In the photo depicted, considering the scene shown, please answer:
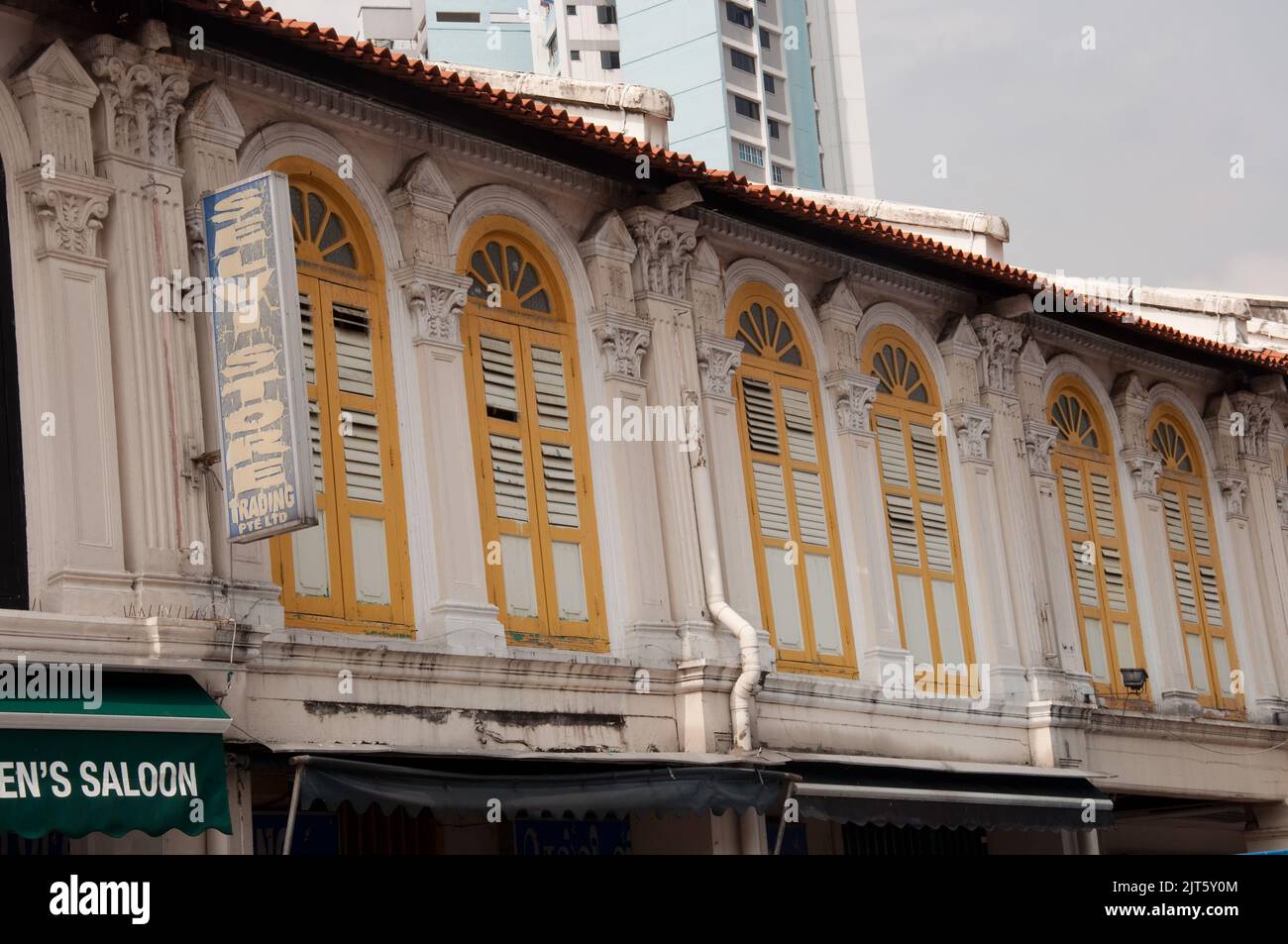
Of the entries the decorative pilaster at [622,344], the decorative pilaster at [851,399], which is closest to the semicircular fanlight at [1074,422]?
the decorative pilaster at [851,399]

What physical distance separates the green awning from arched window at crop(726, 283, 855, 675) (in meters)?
5.77

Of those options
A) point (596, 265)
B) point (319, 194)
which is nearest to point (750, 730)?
point (596, 265)

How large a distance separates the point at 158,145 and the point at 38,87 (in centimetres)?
79

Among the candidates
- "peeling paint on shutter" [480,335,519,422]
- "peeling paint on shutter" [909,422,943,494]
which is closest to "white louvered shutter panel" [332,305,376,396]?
"peeling paint on shutter" [480,335,519,422]

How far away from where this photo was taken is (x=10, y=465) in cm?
1102

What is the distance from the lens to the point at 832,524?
54.1ft

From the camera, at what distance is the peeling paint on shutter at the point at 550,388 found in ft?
47.3

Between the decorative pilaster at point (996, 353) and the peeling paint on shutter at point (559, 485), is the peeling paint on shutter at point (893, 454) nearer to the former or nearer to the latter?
the decorative pilaster at point (996, 353)

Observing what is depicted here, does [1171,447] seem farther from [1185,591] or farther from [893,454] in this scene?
[893,454]

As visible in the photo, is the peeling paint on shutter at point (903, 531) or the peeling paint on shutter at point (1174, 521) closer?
the peeling paint on shutter at point (903, 531)

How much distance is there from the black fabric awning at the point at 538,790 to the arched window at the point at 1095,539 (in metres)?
6.14

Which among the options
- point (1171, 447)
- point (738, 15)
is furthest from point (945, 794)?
point (738, 15)
